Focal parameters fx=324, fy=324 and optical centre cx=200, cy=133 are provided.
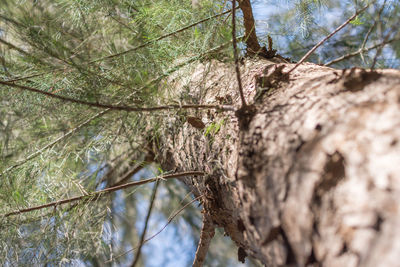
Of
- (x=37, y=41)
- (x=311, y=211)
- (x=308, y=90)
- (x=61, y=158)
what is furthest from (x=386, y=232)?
(x=61, y=158)

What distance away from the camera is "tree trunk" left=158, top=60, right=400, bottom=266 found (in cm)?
36

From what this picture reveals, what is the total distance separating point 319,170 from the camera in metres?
0.43

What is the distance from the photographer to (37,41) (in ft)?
2.96

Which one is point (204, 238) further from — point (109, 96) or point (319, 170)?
point (319, 170)

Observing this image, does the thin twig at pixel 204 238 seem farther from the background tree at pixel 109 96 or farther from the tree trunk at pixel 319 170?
the tree trunk at pixel 319 170

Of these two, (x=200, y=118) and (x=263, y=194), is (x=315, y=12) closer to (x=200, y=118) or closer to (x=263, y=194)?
(x=200, y=118)

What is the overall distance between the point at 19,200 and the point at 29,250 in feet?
0.52

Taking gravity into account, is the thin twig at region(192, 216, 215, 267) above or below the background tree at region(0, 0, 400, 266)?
below

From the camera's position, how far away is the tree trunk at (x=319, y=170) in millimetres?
358

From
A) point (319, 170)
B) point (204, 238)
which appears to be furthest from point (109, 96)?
point (319, 170)

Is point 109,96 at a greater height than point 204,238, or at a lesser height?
greater

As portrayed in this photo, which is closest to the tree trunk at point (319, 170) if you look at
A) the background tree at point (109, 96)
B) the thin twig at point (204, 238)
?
the background tree at point (109, 96)

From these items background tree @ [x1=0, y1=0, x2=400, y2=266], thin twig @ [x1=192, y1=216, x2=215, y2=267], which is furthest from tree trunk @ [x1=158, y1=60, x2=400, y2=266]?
thin twig @ [x1=192, y1=216, x2=215, y2=267]

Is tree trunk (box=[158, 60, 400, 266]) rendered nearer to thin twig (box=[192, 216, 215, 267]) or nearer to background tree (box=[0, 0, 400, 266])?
background tree (box=[0, 0, 400, 266])
